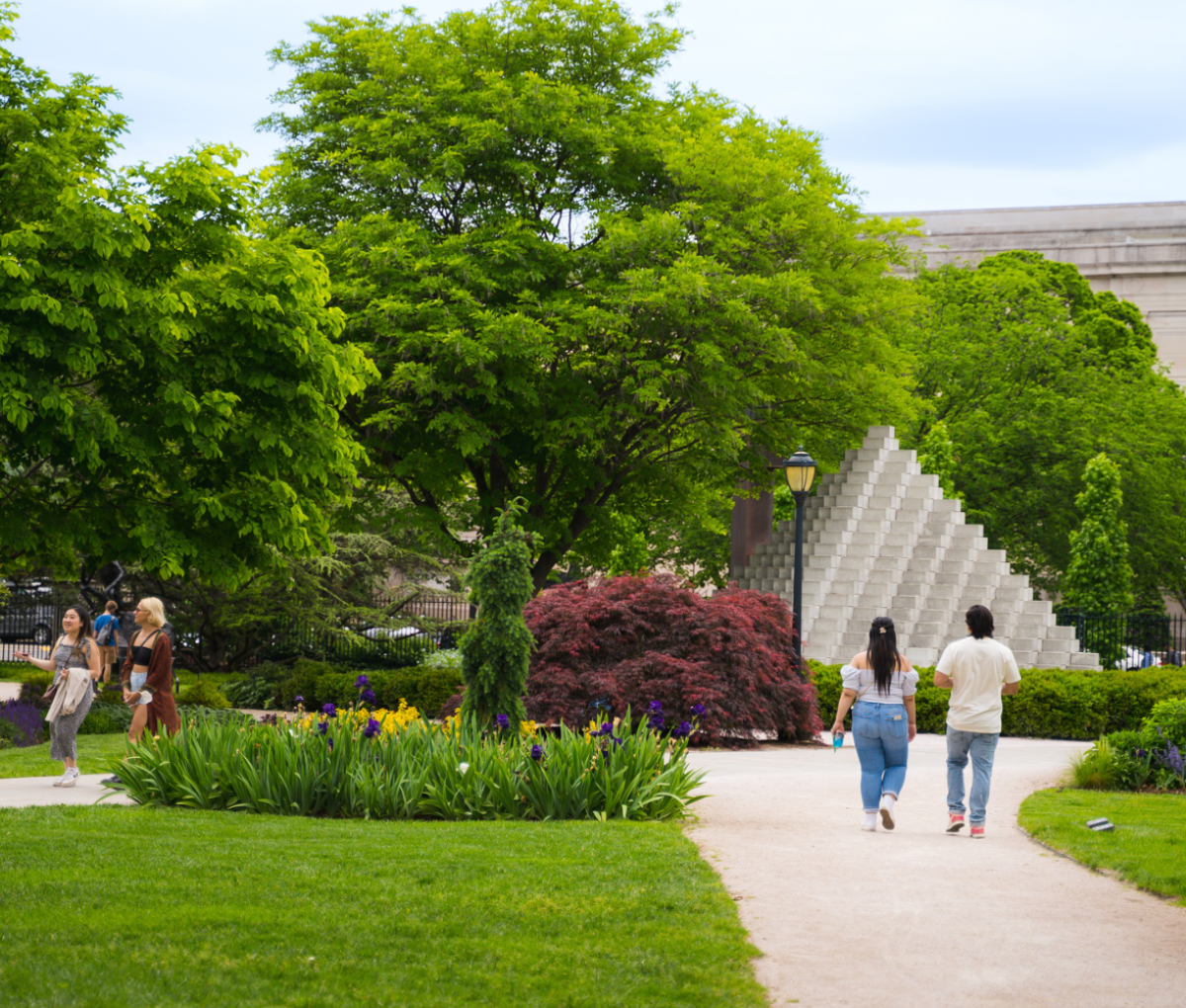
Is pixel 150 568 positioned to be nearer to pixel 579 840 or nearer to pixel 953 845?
pixel 579 840

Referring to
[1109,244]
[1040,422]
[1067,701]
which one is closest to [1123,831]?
[1067,701]

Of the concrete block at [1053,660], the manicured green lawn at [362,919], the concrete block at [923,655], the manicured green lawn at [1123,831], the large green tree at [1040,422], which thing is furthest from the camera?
the large green tree at [1040,422]

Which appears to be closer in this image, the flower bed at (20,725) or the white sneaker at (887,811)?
the white sneaker at (887,811)

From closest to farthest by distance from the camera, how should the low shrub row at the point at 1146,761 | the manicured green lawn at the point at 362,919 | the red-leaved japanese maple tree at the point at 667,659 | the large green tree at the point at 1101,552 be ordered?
the manicured green lawn at the point at 362,919 → the low shrub row at the point at 1146,761 → the red-leaved japanese maple tree at the point at 667,659 → the large green tree at the point at 1101,552

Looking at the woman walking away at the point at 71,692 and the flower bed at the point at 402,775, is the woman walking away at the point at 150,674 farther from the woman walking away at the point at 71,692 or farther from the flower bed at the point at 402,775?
the flower bed at the point at 402,775

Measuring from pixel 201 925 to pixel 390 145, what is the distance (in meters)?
18.3

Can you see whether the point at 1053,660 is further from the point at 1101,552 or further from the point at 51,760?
the point at 51,760

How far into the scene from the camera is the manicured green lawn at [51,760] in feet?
45.1

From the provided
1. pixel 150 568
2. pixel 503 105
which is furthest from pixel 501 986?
pixel 503 105

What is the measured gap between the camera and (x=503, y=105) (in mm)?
21969

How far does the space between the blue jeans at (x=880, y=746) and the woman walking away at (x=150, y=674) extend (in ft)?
20.1

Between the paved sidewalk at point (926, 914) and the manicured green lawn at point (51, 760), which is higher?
the paved sidewalk at point (926, 914)

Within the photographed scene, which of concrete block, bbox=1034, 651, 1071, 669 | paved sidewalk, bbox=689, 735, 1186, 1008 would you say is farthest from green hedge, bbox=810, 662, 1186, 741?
paved sidewalk, bbox=689, 735, 1186, 1008

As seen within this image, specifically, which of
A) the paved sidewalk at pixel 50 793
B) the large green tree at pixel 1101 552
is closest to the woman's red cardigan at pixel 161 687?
the paved sidewalk at pixel 50 793
